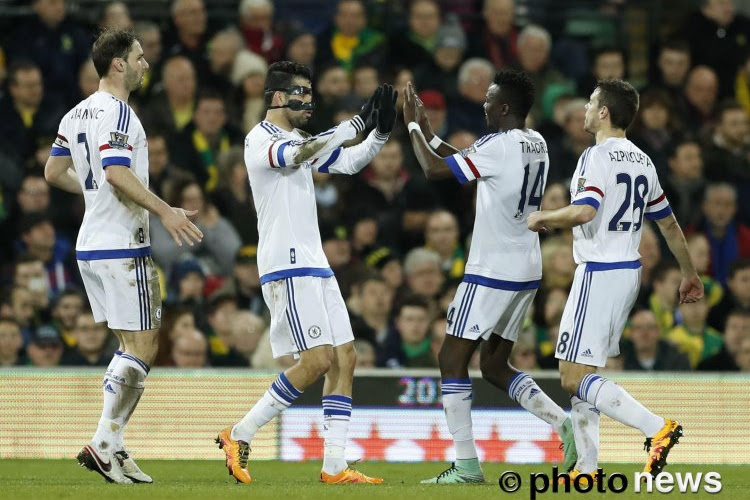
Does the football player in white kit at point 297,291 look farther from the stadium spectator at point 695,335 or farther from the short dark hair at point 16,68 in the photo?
the short dark hair at point 16,68

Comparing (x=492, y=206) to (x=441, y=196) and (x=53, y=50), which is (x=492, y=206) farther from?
(x=53, y=50)

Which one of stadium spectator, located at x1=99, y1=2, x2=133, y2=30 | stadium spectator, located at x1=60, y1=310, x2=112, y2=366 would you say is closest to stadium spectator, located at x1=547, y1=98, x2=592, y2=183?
stadium spectator, located at x1=99, y1=2, x2=133, y2=30

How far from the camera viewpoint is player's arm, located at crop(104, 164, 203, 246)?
8.20 m

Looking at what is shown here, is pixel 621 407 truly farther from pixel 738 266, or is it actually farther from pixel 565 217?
pixel 738 266

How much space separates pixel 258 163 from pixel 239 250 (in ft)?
15.7

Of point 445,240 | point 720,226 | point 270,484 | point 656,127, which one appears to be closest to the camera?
point 270,484

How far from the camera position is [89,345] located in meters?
11.9

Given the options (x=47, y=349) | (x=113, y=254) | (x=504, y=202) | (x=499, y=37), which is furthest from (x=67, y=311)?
(x=499, y=37)

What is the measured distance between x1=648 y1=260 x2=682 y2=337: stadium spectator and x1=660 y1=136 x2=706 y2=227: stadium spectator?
109cm

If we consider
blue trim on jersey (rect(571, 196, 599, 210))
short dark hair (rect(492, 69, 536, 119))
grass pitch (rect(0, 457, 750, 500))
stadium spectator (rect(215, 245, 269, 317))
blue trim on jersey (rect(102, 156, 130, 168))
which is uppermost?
short dark hair (rect(492, 69, 536, 119))

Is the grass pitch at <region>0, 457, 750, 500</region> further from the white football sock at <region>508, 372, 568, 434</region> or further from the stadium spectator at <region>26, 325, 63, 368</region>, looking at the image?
the stadium spectator at <region>26, 325, 63, 368</region>

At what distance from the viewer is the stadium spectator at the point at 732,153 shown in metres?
14.4

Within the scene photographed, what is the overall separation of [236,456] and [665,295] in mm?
5571

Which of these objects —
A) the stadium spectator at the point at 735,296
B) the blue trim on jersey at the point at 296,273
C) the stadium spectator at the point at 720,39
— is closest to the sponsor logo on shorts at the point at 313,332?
the blue trim on jersey at the point at 296,273
